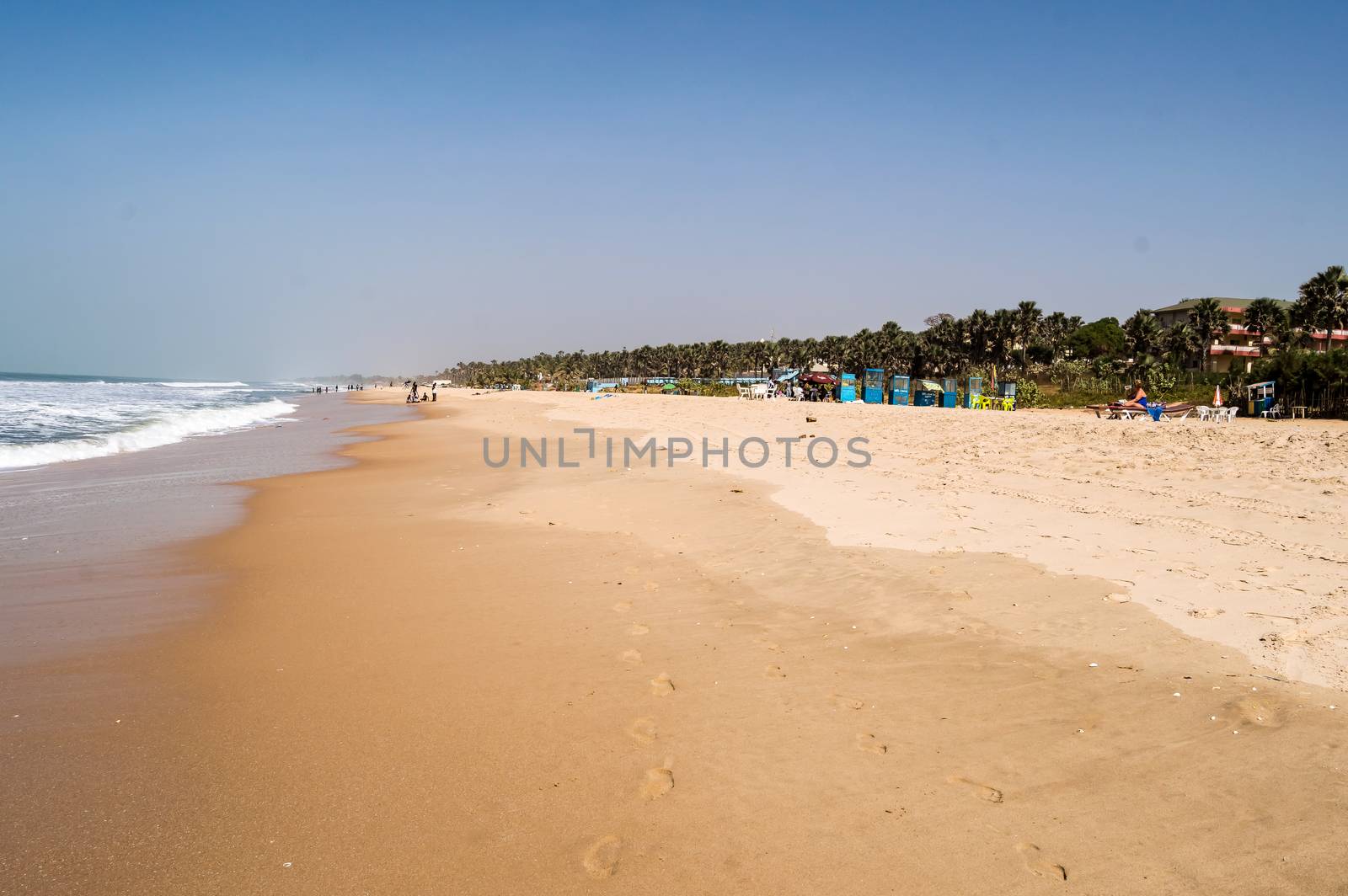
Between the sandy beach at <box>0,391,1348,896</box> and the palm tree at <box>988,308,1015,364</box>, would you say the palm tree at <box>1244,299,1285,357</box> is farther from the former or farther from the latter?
the sandy beach at <box>0,391,1348,896</box>

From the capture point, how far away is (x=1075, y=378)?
5822 centimetres

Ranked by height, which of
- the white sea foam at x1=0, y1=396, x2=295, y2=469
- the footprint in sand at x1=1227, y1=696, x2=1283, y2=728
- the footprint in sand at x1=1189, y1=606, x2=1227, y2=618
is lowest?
the footprint in sand at x1=1227, y1=696, x2=1283, y2=728

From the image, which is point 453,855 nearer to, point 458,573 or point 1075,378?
point 458,573

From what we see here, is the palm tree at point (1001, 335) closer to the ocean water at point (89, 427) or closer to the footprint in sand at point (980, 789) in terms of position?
the ocean water at point (89, 427)

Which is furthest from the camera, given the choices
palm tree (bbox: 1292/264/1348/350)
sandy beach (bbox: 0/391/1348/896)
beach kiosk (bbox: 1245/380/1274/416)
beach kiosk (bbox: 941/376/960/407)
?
palm tree (bbox: 1292/264/1348/350)

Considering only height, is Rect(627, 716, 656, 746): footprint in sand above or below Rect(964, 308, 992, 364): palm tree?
below

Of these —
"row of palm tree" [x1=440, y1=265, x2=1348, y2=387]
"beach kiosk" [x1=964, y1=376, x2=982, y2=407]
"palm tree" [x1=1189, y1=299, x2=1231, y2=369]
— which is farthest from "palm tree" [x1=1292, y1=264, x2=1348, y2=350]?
"beach kiosk" [x1=964, y1=376, x2=982, y2=407]

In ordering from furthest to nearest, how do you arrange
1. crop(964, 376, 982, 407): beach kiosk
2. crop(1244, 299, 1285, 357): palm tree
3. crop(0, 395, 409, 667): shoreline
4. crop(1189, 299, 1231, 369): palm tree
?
crop(1189, 299, 1231, 369): palm tree
crop(1244, 299, 1285, 357): palm tree
crop(964, 376, 982, 407): beach kiosk
crop(0, 395, 409, 667): shoreline

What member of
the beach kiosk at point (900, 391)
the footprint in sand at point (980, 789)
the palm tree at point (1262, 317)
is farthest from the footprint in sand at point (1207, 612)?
the palm tree at point (1262, 317)

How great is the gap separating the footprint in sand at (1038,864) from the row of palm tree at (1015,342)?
5258 cm

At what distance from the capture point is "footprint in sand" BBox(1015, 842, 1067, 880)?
112 inches

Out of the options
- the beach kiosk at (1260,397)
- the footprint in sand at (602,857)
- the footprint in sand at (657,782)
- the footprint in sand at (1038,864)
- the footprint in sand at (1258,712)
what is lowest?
the footprint in sand at (602,857)

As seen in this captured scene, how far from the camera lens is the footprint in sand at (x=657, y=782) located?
348 centimetres

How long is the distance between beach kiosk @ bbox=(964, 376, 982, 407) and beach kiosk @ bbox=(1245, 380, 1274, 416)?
40.4 feet
